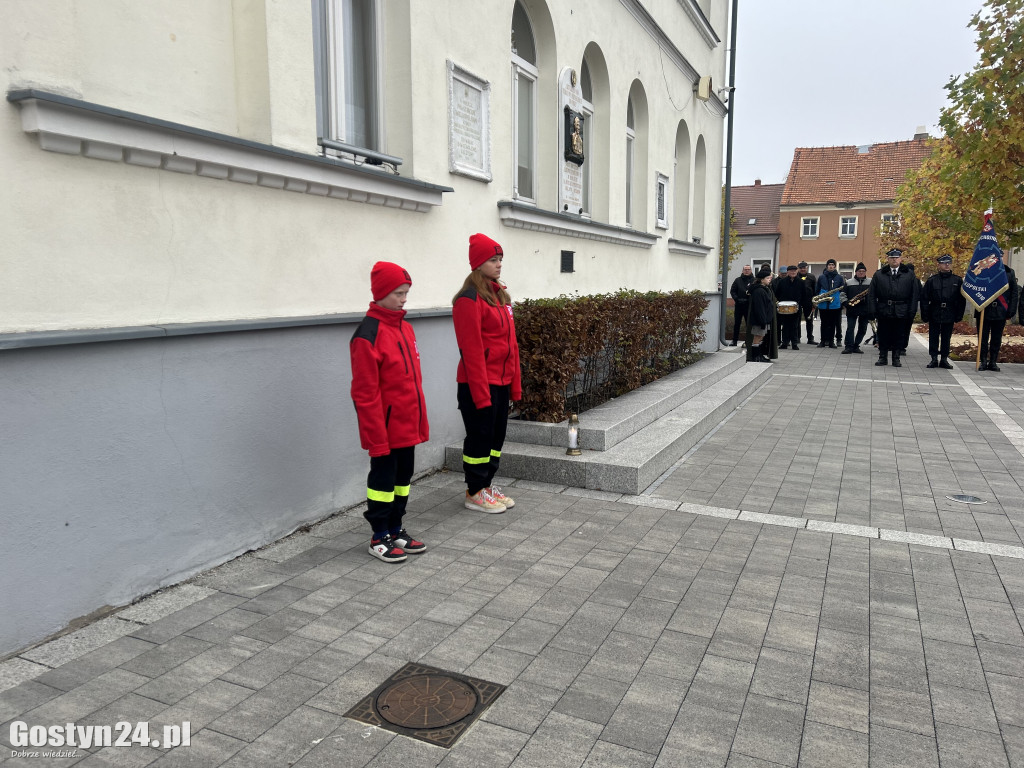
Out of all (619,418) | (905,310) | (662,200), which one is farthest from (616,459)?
(905,310)

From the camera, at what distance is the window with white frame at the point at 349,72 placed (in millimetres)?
5445

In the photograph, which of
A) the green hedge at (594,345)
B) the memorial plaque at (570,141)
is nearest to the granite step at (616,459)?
the green hedge at (594,345)

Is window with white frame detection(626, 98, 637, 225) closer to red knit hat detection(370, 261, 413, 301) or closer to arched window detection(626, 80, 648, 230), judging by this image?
arched window detection(626, 80, 648, 230)

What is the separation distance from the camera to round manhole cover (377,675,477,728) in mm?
2867

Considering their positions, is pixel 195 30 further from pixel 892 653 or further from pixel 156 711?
pixel 892 653

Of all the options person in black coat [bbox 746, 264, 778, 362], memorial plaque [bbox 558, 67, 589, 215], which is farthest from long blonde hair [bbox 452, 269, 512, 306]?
person in black coat [bbox 746, 264, 778, 362]

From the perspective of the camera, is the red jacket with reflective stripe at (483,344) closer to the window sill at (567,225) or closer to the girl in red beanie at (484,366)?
the girl in red beanie at (484,366)

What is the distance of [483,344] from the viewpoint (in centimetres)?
515

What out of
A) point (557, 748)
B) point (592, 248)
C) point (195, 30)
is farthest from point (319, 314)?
point (592, 248)

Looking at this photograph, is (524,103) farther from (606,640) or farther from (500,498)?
(606,640)

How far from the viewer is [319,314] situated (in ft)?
16.5

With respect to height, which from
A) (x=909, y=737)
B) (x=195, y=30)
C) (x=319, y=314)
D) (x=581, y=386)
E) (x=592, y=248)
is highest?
(x=195, y=30)

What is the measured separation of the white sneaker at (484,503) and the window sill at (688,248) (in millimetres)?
9708

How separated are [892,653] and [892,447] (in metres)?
4.68
